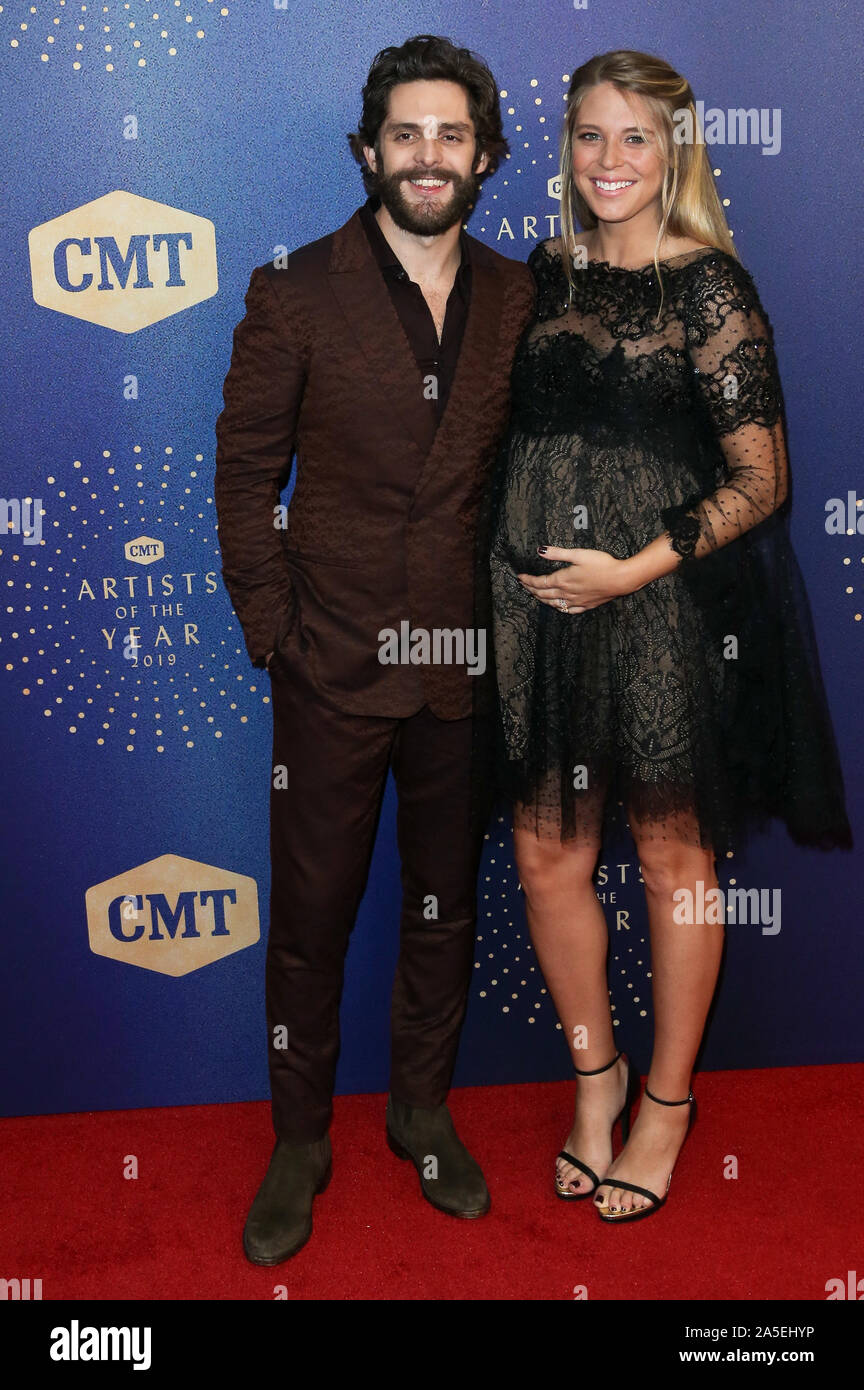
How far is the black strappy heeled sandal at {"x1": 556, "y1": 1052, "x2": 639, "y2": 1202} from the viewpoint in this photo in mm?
2367

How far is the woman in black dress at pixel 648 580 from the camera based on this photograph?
1.99 meters

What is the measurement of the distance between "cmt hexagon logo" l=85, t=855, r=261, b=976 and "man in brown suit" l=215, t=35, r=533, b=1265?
0.33 m

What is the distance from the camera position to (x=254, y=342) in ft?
6.64

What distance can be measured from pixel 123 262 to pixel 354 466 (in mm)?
647

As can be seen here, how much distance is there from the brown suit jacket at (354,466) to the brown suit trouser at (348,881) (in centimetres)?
7

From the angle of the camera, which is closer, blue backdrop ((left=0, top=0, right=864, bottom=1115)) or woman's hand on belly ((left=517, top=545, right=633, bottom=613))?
woman's hand on belly ((left=517, top=545, right=633, bottom=613))

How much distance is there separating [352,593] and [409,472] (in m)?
0.22

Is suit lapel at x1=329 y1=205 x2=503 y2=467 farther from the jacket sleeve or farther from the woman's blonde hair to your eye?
the woman's blonde hair

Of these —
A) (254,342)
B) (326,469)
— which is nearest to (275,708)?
(326,469)

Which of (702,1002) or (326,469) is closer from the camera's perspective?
(326,469)

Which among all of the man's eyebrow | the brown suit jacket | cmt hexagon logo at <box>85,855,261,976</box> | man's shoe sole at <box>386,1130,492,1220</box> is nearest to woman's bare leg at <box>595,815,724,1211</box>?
man's shoe sole at <box>386,1130,492,1220</box>

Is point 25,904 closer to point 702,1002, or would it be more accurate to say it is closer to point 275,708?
point 275,708

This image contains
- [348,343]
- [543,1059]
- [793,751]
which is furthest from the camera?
[543,1059]

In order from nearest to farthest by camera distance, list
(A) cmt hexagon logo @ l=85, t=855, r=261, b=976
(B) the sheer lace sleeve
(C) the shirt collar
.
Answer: (B) the sheer lace sleeve < (C) the shirt collar < (A) cmt hexagon logo @ l=85, t=855, r=261, b=976
